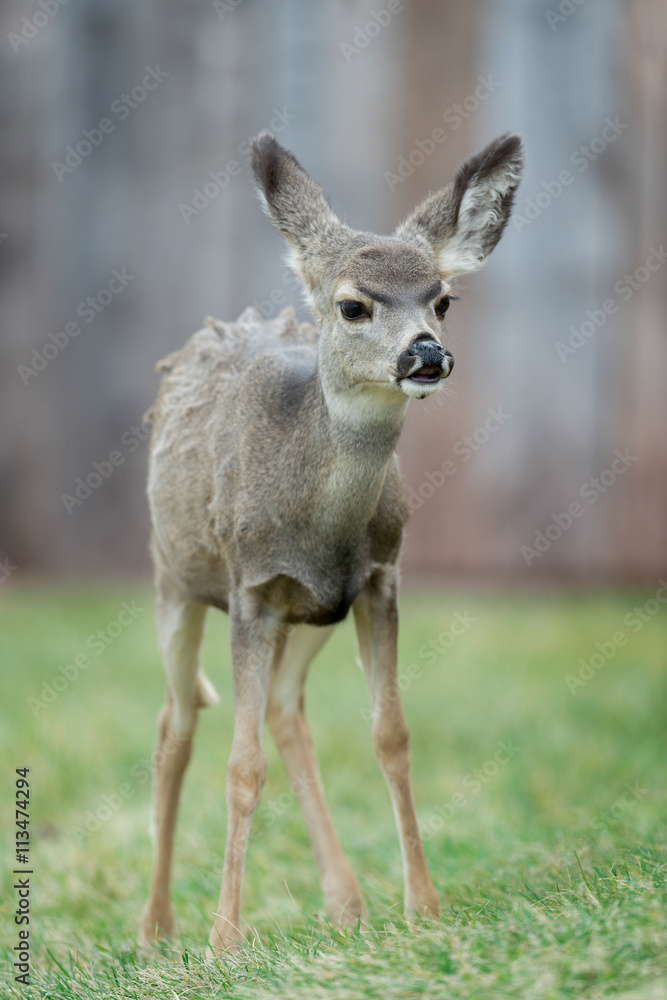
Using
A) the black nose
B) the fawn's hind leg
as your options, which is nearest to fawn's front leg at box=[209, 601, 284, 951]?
the fawn's hind leg

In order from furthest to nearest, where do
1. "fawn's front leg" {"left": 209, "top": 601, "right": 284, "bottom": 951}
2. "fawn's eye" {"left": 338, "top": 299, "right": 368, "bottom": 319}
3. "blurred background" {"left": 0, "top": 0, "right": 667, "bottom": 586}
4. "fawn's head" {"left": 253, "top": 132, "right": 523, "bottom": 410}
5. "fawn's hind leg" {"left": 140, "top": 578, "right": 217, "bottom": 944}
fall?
"blurred background" {"left": 0, "top": 0, "right": 667, "bottom": 586}
"fawn's hind leg" {"left": 140, "top": 578, "right": 217, "bottom": 944}
"fawn's front leg" {"left": 209, "top": 601, "right": 284, "bottom": 951}
"fawn's eye" {"left": 338, "top": 299, "right": 368, "bottom": 319}
"fawn's head" {"left": 253, "top": 132, "right": 523, "bottom": 410}

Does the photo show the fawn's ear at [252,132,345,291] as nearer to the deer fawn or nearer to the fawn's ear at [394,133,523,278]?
the deer fawn

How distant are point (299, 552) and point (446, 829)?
1.97m

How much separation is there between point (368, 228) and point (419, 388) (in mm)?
6795

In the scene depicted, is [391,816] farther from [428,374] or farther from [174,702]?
[428,374]

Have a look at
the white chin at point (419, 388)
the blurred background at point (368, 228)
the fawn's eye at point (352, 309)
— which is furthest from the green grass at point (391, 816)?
the fawn's eye at point (352, 309)

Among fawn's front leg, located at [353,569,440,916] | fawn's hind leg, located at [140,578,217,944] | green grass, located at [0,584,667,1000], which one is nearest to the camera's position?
green grass, located at [0,584,667,1000]

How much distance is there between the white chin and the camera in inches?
143

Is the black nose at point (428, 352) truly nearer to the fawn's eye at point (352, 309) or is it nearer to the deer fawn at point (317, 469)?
the deer fawn at point (317, 469)

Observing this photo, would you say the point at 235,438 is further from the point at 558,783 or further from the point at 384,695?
the point at 558,783

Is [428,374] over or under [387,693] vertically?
over

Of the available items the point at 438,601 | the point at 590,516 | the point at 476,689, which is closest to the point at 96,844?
the point at 476,689

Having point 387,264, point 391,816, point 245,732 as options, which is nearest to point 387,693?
point 245,732

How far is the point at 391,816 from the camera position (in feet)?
19.9
